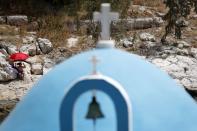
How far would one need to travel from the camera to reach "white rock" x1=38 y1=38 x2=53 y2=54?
13.7 m

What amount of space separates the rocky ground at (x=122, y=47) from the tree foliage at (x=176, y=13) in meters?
0.31

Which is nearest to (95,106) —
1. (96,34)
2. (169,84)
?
(169,84)

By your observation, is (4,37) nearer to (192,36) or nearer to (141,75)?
(192,36)

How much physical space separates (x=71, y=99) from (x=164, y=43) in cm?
1126

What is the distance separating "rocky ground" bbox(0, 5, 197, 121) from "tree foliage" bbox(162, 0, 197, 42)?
12.4 inches

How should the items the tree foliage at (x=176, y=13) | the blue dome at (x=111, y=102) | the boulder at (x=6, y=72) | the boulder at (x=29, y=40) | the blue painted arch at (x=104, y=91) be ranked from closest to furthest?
the blue painted arch at (x=104, y=91)
the blue dome at (x=111, y=102)
the boulder at (x=6, y=72)
the boulder at (x=29, y=40)
the tree foliage at (x=176, y=13)

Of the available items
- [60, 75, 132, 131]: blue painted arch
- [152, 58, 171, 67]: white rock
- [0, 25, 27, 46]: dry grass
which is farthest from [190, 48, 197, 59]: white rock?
[60, 75, 132, 131]: blue painted arch

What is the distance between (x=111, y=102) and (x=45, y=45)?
10260mm

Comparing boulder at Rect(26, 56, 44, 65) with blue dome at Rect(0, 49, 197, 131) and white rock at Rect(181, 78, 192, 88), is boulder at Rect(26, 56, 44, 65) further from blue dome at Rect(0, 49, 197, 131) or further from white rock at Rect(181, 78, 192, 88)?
blue dome at Rect(0, 49, 197, 131)

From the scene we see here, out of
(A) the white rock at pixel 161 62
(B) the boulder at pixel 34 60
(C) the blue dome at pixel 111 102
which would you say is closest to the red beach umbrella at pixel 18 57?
(B) the boulder at pixel 34 60

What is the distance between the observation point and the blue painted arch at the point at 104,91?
3.26m

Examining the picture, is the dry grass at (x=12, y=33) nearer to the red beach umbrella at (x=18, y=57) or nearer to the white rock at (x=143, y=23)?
the red beach umbrella at (x=18, y=57)

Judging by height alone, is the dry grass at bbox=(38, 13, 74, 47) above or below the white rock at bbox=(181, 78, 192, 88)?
above

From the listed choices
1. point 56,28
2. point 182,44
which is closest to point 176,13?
point 182,44
